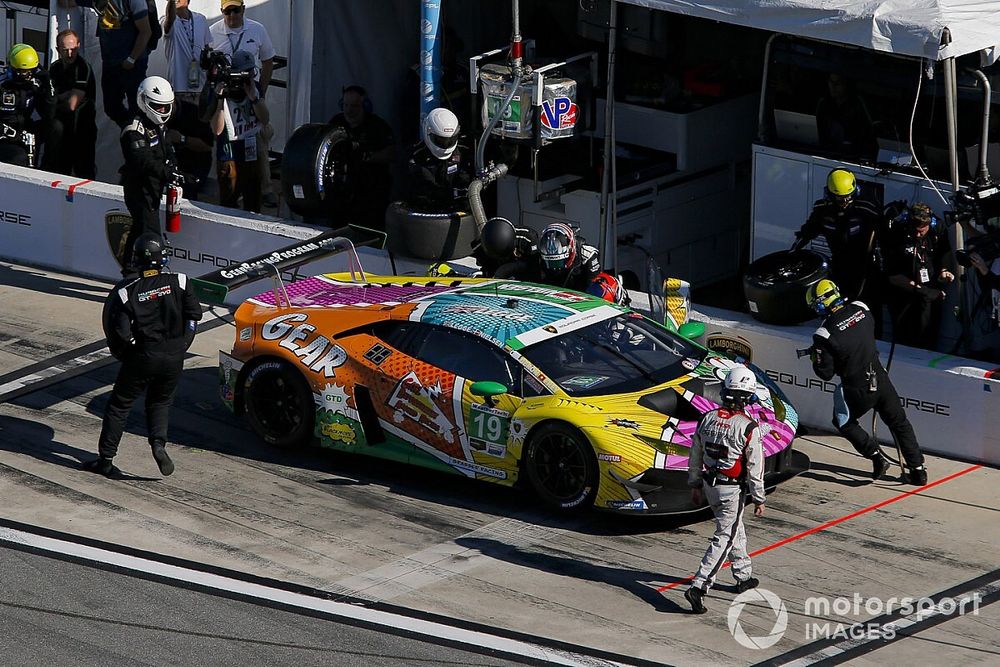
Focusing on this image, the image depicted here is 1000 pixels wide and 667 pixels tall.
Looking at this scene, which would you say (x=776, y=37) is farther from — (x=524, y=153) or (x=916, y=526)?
(x=916, y=526)

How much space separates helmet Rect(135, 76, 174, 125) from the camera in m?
15.2

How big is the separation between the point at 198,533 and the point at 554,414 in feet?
8.29

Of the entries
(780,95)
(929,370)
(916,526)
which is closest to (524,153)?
(780,95)

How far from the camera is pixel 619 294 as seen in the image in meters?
13.5

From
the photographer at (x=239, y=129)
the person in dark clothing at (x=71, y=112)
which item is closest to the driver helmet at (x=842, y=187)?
the photographer at (x=239, y=129)

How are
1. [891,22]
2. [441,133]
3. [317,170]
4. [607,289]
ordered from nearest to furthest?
[891,22]
[607,289]
[441,133]
[317,170]

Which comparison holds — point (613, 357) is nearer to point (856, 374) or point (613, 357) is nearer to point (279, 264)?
point (856, 374)

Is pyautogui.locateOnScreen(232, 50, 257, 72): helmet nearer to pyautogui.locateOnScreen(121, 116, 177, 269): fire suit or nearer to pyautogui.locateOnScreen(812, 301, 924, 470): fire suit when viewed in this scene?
pyautogui.locateOnScreen(121, 116, 177, 269): fire suit

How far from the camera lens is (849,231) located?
13.8 m

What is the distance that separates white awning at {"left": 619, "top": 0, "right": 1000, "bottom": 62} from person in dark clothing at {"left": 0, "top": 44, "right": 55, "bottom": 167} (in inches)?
325

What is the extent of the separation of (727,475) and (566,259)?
3.92 meters

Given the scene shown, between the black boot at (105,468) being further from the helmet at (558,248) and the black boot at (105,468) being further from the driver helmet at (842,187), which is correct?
the driver helmet at (842,187)

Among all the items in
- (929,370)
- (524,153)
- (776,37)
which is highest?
(776,37)

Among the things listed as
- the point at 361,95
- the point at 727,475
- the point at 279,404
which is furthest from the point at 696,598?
the point at 361,95
